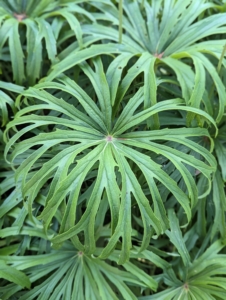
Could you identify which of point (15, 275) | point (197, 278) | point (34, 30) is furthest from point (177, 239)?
point (34, 30)

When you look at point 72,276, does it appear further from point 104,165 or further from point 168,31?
point 168,31

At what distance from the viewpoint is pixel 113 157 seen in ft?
3.03

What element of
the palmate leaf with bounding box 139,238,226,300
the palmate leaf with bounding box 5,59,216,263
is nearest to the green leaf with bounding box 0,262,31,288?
the palmate leaf with bounding box 5,59,216,263

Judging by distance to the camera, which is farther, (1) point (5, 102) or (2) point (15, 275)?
(1) point (5, 102)

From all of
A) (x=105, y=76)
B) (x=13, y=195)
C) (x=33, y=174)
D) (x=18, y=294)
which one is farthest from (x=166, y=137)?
(x=18, y=294)

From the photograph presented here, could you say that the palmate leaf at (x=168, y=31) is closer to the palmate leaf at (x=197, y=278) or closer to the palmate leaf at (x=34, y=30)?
the palmate leaf at (x=34, y=30)

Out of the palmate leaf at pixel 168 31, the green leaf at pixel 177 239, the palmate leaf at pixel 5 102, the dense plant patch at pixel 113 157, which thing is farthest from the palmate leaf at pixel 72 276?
the palmate leaf at pixel 168 31

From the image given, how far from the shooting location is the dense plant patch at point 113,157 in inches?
35.4

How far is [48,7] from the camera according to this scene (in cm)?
121

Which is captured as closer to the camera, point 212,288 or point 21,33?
point 212,288

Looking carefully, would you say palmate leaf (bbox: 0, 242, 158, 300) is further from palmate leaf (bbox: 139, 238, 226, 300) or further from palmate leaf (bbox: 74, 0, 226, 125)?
palmate leaf (bbox: 74, 0, 226, 125)

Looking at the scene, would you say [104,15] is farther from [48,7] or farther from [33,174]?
[33,174]

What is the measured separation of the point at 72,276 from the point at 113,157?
353 mm

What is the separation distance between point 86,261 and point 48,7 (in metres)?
0.79
